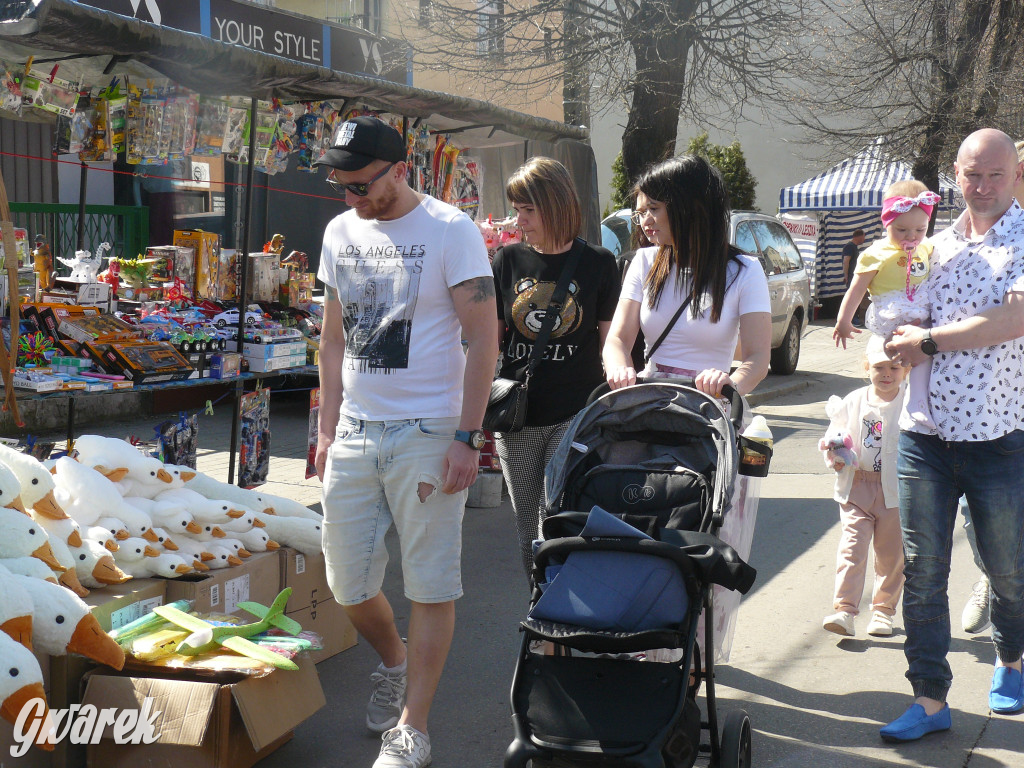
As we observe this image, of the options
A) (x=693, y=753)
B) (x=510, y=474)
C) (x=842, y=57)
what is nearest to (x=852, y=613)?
(x=510, y=474)

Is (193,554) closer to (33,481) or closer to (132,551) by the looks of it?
(132,551)

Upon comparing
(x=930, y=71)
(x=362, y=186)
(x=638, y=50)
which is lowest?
(x=362, y=186)

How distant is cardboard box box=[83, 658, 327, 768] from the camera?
3.14 m

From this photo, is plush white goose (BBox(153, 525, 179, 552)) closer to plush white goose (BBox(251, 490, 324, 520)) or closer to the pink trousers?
plush white goose (BBox(251, 490, 324, 520))

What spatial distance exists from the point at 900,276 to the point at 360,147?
205 centimetres

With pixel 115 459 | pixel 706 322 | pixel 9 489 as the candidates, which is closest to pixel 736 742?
pixel 706 322

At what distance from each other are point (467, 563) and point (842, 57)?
1445 centimetres

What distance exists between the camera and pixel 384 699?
372 cm

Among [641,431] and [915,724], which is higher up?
[641,431]

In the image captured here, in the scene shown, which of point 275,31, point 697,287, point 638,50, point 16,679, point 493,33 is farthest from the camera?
point 275,31

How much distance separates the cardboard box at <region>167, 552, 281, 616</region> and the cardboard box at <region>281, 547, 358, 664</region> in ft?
0.21

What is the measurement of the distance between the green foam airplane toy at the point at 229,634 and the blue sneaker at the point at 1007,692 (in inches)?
103

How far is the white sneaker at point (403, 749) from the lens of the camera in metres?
3.25

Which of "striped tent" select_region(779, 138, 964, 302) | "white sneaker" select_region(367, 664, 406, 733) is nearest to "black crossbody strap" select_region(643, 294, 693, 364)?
"white sneaker" select_region(367, 664, 406, 733)
